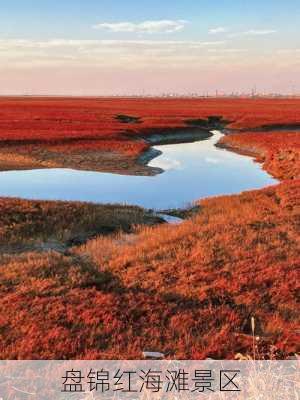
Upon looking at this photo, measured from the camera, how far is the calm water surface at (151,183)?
1133 inches

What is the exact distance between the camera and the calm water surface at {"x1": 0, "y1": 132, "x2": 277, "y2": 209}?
2878 cm

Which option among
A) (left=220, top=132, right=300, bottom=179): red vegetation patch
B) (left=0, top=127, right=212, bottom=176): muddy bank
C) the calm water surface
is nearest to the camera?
the calm water surface

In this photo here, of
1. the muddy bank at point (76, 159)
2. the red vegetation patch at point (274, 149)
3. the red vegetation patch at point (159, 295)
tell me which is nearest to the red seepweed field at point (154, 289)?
the red vegetation patch at point (159, 295)

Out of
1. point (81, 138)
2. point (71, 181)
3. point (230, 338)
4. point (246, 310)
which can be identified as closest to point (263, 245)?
point (246, 310)

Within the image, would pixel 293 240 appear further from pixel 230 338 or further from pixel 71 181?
pixel 71 181

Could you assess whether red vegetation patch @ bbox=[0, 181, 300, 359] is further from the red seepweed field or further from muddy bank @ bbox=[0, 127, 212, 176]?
muddy bank @ bbox=[0, 127, 212, 176]

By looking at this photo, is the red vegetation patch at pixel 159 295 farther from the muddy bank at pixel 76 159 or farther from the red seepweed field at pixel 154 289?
the muddy bank at pixel 76 159

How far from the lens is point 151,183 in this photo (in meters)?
33.5

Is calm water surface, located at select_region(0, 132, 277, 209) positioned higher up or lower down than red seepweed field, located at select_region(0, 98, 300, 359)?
lower down

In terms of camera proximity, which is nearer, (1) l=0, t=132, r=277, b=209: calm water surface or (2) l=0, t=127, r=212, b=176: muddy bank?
(1) l=0, t=132, r=277, b=209: calm water surface

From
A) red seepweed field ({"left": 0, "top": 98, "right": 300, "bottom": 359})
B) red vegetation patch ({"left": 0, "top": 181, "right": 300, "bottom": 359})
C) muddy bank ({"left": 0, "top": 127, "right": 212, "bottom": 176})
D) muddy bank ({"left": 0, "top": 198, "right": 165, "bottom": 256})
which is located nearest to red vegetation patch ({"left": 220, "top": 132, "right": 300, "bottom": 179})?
muddy bank ({"left": 0, "top": 127, "right": 212, "bottom": 176})

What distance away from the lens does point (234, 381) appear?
22.4 ft

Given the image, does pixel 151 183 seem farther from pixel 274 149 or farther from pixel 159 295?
pixel 159 295

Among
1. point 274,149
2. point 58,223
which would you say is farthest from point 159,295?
point 274,149
